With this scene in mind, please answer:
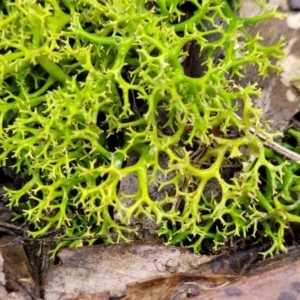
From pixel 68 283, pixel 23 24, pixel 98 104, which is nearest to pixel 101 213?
pixel 68 283

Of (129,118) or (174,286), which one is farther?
(129,118)

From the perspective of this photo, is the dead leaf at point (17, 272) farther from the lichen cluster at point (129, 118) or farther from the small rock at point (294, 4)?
the small rock at point (294, 4)

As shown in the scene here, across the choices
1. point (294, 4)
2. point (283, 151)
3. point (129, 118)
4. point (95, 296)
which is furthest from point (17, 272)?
point (294, 4)

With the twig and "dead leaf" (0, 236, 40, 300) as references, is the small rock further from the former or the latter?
"dead leaf" (0, 236, 40, 300)

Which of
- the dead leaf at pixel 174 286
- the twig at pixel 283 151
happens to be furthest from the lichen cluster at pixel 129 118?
the dead leaf at pixel 174 286

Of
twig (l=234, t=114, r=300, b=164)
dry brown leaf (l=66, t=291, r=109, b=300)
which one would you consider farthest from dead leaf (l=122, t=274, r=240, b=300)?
twig (l=234, t=114, r=300, b=164)

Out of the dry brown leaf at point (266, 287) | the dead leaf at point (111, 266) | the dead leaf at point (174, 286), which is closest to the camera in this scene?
the dry brown leaf at point (266, 287)

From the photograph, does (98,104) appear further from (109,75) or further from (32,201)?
(32,201)

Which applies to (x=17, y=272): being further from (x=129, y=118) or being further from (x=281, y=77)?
(x=281, y=77)
